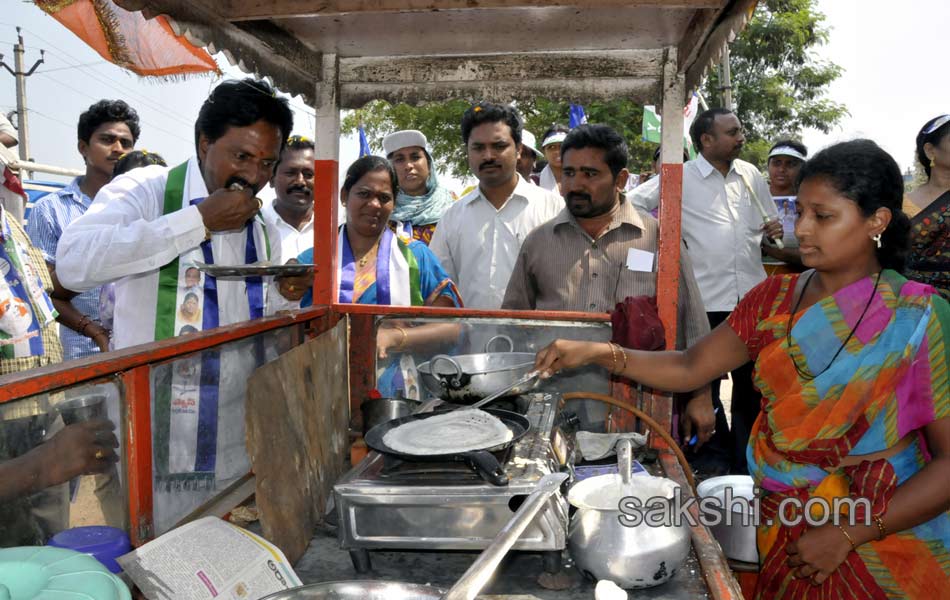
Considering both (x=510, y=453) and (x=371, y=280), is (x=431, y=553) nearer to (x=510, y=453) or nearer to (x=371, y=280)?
(x=510, y=453)

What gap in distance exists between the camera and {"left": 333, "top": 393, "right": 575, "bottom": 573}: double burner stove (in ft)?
5.23

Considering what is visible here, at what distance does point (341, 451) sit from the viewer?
2.39 metres

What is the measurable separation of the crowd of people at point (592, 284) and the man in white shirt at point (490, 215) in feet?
0.04

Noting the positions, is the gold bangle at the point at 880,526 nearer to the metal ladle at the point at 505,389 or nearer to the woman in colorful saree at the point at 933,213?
the metal ladle at the point at 505,389

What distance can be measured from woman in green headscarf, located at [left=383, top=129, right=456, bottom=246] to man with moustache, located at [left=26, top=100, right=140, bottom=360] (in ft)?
5.60

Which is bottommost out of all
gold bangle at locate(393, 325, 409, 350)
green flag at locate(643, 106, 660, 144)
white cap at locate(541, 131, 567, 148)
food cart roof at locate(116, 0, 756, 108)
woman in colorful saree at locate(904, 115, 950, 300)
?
gold bangle at locate(393, 325, 409, 350)

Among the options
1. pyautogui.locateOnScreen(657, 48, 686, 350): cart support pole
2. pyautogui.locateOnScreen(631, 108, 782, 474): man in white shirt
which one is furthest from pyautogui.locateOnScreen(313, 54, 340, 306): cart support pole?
pyautogui.locateOnScreen(631, 108, 782, 474): man in white shirt

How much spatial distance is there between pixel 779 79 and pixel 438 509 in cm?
1864

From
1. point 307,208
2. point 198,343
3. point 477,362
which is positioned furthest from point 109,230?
point 307,208

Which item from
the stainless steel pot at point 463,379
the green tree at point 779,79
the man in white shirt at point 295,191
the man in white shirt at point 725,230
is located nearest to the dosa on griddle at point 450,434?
the stainless steel pot at point 463,379

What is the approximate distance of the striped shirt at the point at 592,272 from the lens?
9.62 feet

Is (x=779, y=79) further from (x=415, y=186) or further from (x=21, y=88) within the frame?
(x=21, y=88)

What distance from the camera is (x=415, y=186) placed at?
16.1ft

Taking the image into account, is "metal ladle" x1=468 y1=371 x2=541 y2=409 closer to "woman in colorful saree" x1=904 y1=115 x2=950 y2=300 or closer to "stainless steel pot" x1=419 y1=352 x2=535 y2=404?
"stainless steel pot" x1=419 y1=352 x2=535 y2=404
